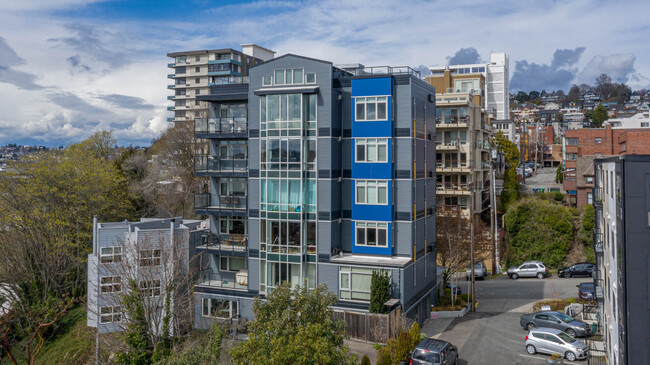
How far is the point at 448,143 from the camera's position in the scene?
53219 mm

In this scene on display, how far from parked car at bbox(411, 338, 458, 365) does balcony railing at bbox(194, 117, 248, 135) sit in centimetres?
1819

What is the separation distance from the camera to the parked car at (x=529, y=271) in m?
45.7

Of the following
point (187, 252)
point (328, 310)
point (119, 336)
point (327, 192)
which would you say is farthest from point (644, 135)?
point (119, 336)

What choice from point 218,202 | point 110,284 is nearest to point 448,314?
point 218,202

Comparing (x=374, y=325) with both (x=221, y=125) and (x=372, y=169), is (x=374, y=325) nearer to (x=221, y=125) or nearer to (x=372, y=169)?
(x=372, y=169)

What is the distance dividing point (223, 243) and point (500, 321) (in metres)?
19.7

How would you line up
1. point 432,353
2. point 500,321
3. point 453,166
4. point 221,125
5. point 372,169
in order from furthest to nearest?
point 453,166 → point 221,125 → point 500,321 → point 372,169 → point 432,353

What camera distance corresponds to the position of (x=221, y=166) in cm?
3547

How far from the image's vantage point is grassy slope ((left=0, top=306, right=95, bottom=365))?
3644 centimetres

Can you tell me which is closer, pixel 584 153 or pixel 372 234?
pixel 372 234

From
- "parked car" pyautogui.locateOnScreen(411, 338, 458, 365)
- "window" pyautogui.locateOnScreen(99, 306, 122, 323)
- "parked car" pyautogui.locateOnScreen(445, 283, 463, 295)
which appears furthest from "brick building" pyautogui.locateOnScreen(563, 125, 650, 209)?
"window" pyautogui.locateOnScreen(99, 306, 122, 323)

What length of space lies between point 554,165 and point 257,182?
105m

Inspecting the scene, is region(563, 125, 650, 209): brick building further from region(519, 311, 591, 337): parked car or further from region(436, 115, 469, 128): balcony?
region(519, 311, 591, 337): parked car

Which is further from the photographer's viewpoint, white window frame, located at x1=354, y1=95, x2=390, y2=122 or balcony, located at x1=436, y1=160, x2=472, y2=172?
balcony, located at x1=436, y1=160, x2=472, y2=172
